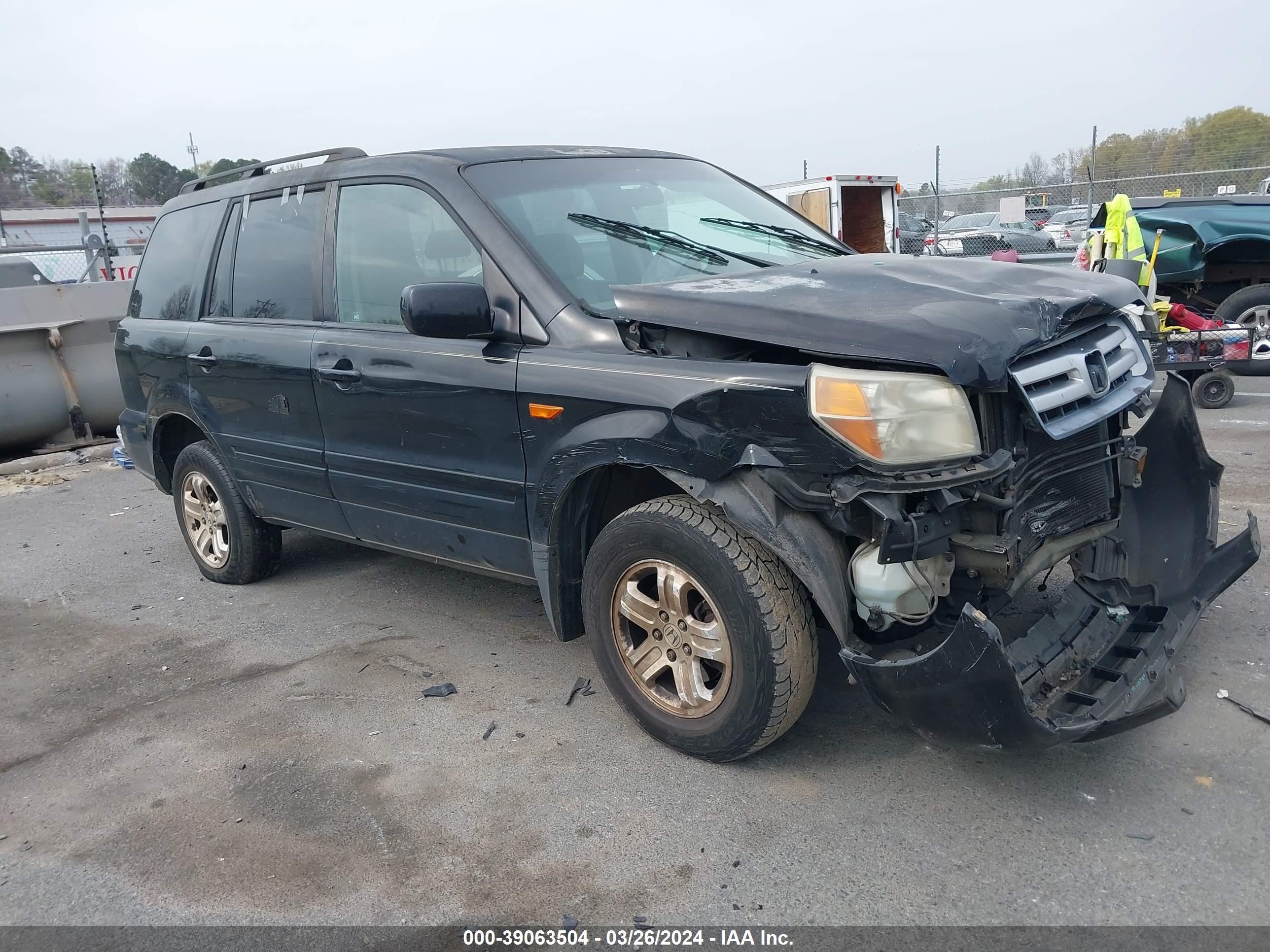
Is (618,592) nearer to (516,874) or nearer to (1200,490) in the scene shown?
(516,874)

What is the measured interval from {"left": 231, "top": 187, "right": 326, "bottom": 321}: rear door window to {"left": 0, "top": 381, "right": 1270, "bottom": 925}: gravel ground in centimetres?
151

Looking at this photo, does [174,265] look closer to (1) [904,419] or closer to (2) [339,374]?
(2) [339,374]

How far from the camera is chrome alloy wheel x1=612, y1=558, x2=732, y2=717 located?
3018mm

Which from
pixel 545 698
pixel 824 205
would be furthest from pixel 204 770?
pixel 824 205

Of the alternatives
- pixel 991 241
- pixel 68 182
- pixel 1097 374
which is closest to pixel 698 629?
pixel 1097 374

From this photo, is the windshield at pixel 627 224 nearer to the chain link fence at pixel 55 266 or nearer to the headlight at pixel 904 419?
the headlight at pixel 904 419

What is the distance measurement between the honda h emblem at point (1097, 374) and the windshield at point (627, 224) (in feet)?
4.14

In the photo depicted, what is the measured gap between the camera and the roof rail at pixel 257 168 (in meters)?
4.28

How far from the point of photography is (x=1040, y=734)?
8.33 feet

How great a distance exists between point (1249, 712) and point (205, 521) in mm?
4805

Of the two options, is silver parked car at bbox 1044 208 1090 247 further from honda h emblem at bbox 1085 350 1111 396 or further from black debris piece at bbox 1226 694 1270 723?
honda h emblem at bbox 1085 350 1111 396

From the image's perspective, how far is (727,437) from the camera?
2.83 meters

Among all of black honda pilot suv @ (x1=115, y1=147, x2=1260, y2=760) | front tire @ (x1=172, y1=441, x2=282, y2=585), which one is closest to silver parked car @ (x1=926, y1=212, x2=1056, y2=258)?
front tire @ (x1=172, y1=441, x2=282, y2=585)

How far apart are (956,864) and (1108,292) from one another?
5.92ft
